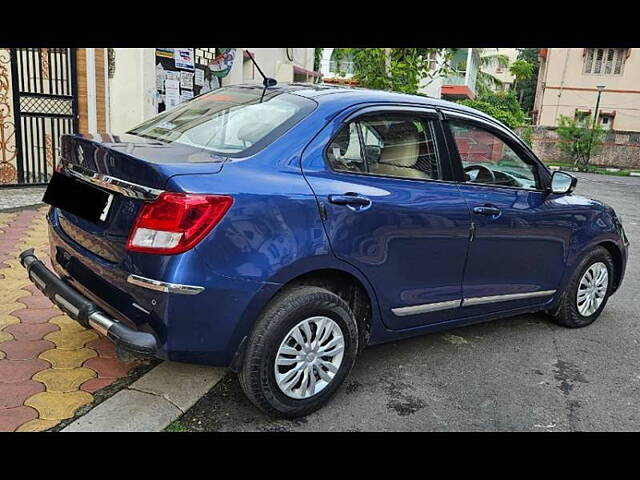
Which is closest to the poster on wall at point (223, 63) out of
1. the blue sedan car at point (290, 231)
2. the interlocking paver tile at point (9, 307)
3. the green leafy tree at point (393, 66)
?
the green leafy tree at point (393, 66)

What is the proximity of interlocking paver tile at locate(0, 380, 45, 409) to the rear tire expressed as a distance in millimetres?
3746

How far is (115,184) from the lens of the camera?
2.72m

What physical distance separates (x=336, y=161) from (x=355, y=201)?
0.25 meters

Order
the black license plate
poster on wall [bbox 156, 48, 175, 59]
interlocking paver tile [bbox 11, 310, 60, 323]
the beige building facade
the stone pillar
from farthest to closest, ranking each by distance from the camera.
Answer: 1. the beige building facade
2. poster on wall [bbox 156, 48, 175, 59]
3. the stone pillar
4. interlocking paver tile [bbox 11, 310, 60, 323]
5. the black license plate

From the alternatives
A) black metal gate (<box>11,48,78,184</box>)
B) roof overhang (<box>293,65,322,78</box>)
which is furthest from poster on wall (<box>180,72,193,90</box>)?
roof overhang (<box>293,65,322,78</box>)

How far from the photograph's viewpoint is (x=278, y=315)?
9.19 ft

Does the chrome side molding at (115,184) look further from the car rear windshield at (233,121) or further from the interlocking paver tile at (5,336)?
the interlocking paver tile at (5,336)

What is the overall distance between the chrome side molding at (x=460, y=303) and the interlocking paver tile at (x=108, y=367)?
160 centimetres

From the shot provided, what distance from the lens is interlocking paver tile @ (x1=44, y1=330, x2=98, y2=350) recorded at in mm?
3621

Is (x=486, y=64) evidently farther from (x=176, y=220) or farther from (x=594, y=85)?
(x=176, y=220)

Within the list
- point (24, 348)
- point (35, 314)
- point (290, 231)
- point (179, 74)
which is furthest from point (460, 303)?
point (179, 74)

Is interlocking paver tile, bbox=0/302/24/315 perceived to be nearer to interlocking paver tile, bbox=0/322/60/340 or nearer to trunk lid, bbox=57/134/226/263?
interlocking paver tile, bbox=0/322/60/340

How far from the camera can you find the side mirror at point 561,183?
4254mm

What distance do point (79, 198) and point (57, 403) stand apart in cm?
105
